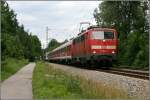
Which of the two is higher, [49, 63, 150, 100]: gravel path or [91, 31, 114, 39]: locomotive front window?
[91, 31, 114, 39]: locomotive front window

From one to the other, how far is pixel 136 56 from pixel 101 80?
25850 millimetres

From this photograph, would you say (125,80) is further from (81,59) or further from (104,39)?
(81,59)

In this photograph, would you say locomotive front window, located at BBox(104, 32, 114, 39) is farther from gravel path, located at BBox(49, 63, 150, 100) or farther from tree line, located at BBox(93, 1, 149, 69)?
tree line, located at BBox(93, 1, 149, 69)

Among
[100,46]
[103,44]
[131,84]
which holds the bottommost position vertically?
[131,84]

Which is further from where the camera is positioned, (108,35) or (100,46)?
(108,35)

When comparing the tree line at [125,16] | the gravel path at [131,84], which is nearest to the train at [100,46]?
the gravel path at [131,84]

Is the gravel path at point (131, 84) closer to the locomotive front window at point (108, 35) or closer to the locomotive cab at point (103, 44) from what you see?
the locomotive cab at point (103, 44)

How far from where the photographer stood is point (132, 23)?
7012 cm

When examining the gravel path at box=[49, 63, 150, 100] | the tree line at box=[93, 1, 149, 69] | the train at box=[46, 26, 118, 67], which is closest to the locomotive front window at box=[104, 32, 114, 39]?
the train at box=[46, 26, 118, 67]

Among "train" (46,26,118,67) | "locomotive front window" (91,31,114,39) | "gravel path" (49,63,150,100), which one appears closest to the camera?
"gravel path" (49,63,150,100)

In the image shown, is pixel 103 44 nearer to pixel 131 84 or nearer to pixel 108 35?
pixel 108 35

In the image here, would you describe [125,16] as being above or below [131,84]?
above

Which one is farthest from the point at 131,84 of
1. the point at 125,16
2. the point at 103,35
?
the point at 125,16

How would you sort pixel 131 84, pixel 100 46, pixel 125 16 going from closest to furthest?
pixel 131 84 → pixel 100 46 → pixel 125 16
